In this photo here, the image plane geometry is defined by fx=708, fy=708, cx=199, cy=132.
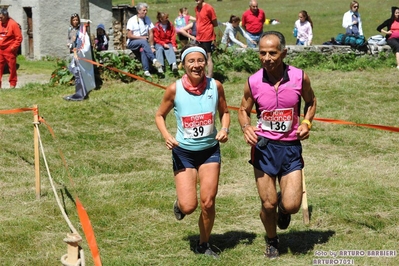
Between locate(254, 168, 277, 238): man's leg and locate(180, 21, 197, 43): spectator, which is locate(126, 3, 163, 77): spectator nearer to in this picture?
locate(180, 21, 197, 43): spectator

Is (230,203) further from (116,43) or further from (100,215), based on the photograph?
(116,43)

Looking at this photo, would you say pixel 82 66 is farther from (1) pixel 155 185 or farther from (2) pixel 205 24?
(1) pixel 155 185

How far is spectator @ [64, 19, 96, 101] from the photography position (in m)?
14.1

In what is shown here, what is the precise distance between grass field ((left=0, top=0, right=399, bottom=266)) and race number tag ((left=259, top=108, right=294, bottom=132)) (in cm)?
122

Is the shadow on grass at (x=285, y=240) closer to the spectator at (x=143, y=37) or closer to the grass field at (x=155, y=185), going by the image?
the grass field at (x=155, y=185)

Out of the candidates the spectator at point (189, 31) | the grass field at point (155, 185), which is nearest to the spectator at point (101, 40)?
the spectator at point (189, 31)

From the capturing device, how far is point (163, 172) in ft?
32.5

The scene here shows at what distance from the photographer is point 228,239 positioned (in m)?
7.09

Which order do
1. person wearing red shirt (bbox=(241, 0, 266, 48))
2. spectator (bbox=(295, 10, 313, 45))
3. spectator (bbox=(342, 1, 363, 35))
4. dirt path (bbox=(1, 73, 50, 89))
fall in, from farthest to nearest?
spectator (bbox=(295, 10, 313, 45)) → spectator (bbox=(342, 1, 363, 35)) → person wearing red shirt (bbox=(241, 0, 266, 48)) → dirt path (bbox=(1, 73, 50, 89))

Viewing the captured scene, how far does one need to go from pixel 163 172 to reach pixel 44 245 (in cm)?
320

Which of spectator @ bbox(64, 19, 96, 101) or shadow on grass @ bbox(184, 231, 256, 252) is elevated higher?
spectator @ bbox(64, 19, 96, 101)

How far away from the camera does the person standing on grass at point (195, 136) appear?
6.25 meters

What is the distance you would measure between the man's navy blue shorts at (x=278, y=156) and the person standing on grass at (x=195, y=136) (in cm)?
36

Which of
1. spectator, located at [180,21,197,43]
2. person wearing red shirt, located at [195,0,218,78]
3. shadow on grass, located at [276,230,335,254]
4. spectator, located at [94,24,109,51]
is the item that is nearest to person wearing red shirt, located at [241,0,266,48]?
spectator, located at [180,21,197,43]
